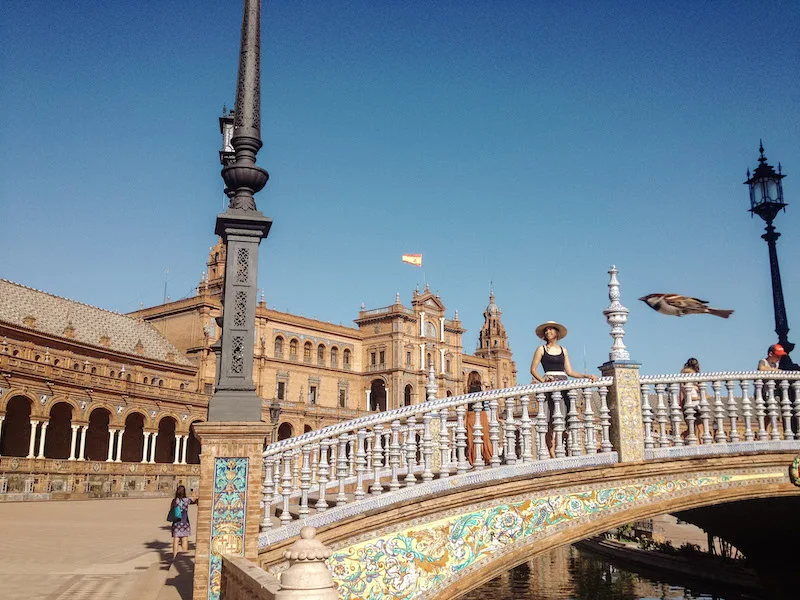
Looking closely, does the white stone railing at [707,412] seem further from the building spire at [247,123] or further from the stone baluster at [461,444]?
the building spire at [247,123]

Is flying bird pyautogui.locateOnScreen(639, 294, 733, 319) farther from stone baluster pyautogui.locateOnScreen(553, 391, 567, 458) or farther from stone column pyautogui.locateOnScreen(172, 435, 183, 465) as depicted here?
stone column pyautogui.locateOnScreen(172, 435, 183, 465)

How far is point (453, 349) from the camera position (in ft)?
237

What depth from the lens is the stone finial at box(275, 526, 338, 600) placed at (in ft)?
11.5

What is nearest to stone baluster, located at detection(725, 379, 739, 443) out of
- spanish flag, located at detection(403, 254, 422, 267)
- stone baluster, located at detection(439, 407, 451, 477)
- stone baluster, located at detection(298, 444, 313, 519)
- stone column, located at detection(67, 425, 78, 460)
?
stone baluster, located at detection(439, 407, 451, 477)

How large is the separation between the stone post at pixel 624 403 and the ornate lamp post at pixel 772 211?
143 inches

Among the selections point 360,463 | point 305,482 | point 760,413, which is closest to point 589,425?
point 760,413

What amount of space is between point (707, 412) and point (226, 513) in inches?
214

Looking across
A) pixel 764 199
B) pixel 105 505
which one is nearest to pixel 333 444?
Answer: pixel 764 199

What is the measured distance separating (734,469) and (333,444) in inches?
179

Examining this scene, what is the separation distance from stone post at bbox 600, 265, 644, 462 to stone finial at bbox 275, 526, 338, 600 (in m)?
4.84

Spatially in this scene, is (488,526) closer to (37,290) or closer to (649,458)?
(649,458)

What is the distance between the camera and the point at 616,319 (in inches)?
315

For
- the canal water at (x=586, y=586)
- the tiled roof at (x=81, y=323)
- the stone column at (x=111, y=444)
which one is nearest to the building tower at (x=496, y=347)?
the tiled roof at (x=81, y=323)

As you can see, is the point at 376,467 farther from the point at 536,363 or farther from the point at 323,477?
the point at 536,363
